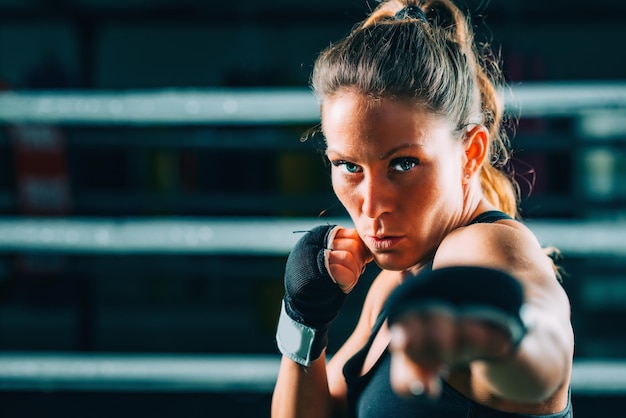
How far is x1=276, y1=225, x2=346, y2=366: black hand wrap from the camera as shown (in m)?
0.92

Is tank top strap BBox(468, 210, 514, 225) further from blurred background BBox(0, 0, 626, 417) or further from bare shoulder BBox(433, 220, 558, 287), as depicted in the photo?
blurred background BBox(0, 0, 626, 417)

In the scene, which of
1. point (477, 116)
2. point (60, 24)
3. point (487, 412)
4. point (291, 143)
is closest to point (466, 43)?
point (477, 116)

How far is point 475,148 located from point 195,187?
2.44 m

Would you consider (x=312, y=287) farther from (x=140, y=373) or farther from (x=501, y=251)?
(x=140, y=373)

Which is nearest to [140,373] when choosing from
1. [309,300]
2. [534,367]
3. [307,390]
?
[307,390]

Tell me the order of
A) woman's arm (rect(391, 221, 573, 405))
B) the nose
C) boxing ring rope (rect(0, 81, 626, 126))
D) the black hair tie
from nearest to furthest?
woman's arm (rect(391, 221, 573, 405)) → the nose → the black hair tie → boxing ring rope (rect(0, 81, 626, 126))

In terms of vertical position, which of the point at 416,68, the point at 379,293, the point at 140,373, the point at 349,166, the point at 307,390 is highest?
the point at 416,68

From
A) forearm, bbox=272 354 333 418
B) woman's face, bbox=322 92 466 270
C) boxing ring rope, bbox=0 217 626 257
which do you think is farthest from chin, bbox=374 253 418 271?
boxing ring rope, bbox=0 217 626 257

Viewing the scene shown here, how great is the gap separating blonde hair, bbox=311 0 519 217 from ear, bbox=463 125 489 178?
2cm

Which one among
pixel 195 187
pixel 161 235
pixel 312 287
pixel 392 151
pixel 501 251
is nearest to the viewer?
pixel 501 251

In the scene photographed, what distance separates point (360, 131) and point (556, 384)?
0.39 m

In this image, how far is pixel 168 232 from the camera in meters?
1.96

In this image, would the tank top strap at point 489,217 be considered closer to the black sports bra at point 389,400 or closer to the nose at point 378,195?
the black sports bra at point 389,400

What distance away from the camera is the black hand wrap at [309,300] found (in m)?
0.92
